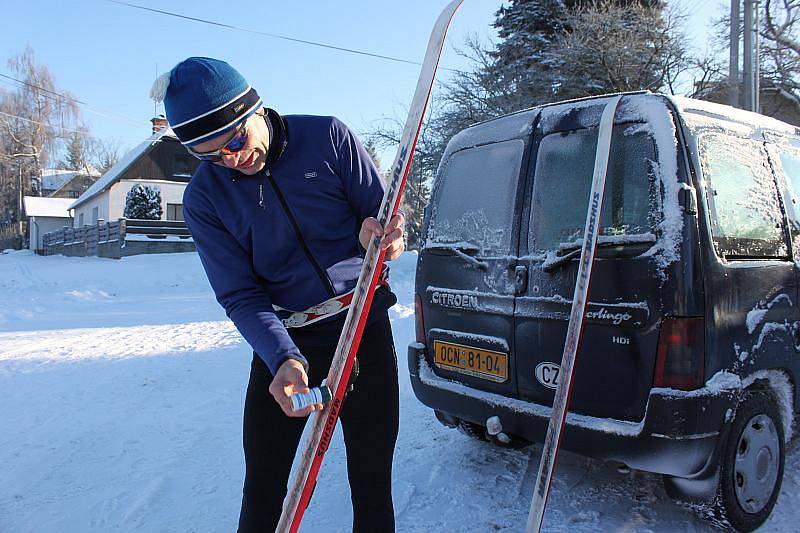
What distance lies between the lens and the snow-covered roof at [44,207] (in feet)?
155

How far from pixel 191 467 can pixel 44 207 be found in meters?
54.5

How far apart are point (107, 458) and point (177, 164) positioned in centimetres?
3097

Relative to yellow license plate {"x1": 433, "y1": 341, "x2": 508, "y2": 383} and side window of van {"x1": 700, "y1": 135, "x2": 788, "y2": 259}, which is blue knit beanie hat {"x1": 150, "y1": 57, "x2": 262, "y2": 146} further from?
side window of van {"x1": 700, "y1": 135, "x2": 788, "y2": 259}

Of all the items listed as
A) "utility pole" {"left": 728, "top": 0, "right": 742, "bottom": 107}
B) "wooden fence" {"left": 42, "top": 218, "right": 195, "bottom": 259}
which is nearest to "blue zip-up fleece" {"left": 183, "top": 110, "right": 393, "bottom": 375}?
"utility pole" {"left": 728, "top": 0, "right": 742, "bottom": 107}

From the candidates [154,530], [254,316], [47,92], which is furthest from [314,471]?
[47,92]

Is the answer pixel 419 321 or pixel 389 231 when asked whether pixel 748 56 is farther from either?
pixel 389 231

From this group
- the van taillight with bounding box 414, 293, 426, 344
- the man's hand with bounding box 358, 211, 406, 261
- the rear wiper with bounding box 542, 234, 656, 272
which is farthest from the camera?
the van taillight with bounding box 414, 293, 426, 344

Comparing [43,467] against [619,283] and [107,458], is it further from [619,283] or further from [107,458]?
[619,283]

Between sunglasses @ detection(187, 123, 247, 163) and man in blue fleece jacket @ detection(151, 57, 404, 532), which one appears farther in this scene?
man in blue fleece jacket @ detection(151, 57, 404, 532)

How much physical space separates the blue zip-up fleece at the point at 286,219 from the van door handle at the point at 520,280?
1.15 meters

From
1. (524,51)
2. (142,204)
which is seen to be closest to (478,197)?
(524,51)

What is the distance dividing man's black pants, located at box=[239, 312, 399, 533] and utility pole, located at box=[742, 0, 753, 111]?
13.6 meters

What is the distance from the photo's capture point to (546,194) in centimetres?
284

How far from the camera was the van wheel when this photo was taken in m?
2.48
